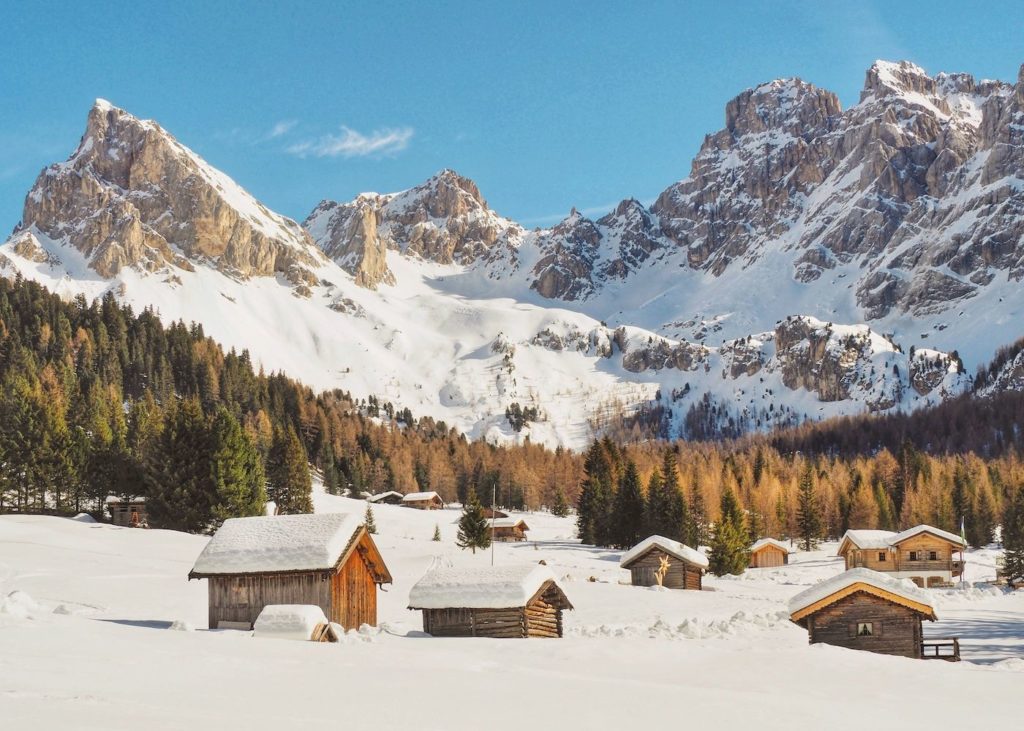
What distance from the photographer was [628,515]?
10062 centimetres

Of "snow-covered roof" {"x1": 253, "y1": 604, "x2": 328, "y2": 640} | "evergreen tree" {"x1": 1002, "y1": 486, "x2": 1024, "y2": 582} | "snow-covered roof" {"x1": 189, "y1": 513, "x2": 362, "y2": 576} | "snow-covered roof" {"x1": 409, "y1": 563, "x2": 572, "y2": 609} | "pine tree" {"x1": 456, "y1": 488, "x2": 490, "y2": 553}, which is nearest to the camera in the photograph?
"snow-covered roof" {"x1": 253, "y1": 604, "x2": 328, "y2": 640}

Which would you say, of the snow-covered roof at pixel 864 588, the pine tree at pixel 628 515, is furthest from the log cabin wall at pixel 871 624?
the pine tree at pixel 628 515

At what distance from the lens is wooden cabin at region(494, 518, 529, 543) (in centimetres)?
11469

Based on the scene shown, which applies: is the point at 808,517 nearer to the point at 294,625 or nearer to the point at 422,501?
the point at 422,501

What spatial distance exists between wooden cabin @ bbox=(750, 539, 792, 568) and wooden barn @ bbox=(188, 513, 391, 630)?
74176 mm

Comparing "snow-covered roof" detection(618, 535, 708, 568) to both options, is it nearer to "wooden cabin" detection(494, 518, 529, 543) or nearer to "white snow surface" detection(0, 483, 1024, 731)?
"white snow surface" detection(0, 483, 1024, 731)

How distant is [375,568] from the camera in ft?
130

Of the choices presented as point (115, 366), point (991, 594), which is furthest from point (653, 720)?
point (115, 366)

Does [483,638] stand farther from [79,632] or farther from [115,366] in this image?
[115,366]

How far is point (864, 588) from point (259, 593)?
23.2 meters

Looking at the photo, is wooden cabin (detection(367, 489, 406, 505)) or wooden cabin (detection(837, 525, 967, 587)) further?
wooden cabin (detection(367, 489, 406, 505))

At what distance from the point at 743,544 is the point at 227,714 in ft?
257

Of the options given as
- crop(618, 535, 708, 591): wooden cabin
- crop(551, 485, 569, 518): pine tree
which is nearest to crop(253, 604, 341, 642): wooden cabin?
crop(618, 535, 708, 591): wooden cabin

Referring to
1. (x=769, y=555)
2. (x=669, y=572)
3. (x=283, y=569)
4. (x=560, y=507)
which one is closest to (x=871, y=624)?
(x=283, y=569)
